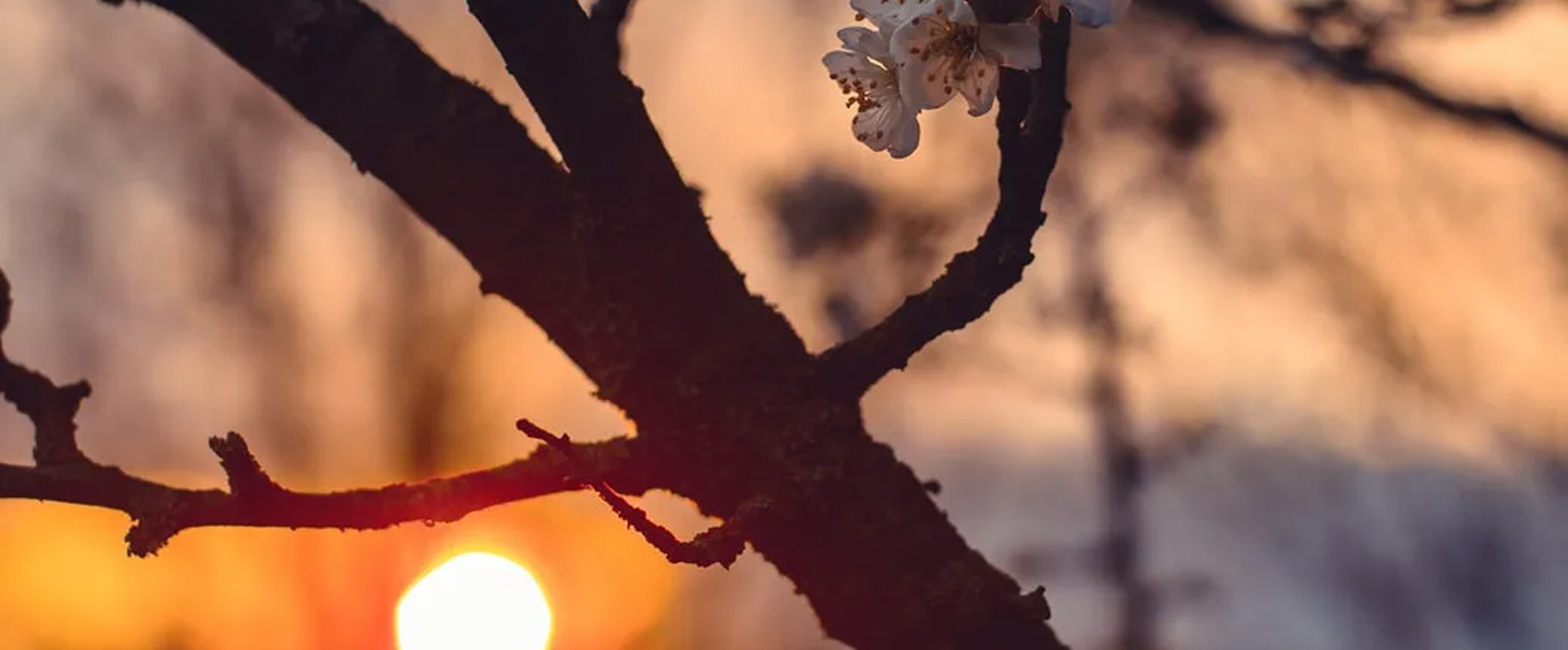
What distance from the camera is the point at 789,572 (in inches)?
54.8

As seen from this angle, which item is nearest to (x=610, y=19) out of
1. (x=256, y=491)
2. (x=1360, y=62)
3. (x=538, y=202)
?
(x=538, y=202)

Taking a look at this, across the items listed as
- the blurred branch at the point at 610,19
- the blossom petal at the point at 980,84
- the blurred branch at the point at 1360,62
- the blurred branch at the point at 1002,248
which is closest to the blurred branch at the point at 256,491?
the blurred branch at the point at 1002,248

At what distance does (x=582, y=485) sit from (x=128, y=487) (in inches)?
18.0

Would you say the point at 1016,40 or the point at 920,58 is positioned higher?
the point at 920,58

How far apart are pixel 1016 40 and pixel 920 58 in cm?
18

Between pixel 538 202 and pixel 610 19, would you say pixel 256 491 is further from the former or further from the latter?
pixel 610 19

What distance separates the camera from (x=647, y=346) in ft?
4.35

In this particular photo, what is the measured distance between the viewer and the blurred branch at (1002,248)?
3.91 ft

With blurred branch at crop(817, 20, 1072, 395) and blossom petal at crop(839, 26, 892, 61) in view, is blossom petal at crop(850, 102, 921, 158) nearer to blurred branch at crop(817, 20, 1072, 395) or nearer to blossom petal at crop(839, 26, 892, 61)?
blossom petal at crop(839, 26, 892, 61)

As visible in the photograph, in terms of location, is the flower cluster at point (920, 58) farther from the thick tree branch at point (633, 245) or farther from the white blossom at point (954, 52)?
the thick tree branch at point (633, 245)

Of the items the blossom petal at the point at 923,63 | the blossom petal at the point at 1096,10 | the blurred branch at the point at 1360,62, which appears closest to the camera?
the blossom petal at the point at 1096,10

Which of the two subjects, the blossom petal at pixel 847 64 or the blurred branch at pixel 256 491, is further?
the blossom petal at pixel 847 64

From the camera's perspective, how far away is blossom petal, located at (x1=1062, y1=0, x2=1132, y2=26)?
1.08 metres

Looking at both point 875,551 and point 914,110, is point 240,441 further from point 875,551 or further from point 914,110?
point 914,110
